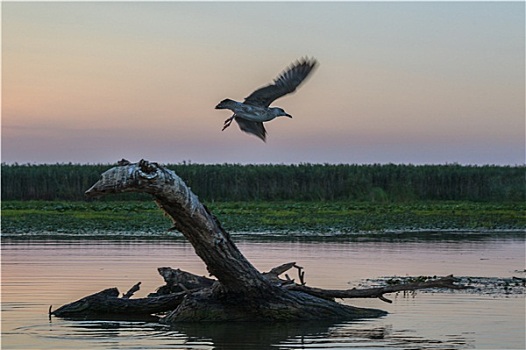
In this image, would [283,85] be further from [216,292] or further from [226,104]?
[216,292]

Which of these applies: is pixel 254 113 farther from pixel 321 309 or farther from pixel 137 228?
pixel 137 228

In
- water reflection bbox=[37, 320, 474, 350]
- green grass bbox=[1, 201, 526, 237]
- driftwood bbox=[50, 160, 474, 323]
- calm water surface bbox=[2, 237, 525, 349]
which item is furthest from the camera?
green grass bbox=[1, 201, 526, 237]

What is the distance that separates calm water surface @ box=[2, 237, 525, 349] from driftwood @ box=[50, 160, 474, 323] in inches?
10.0

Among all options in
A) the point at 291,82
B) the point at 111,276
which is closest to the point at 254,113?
the point at 291,82

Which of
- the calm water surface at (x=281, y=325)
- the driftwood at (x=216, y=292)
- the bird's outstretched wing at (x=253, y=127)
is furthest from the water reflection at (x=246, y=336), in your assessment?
the bird's outstretched wing at (x=253, y=127)

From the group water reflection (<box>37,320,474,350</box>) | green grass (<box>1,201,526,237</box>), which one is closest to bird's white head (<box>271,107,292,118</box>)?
water reflection (<box>37,320,474,350</box>)

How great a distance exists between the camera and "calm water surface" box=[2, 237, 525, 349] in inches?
497

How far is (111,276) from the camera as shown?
18906 millimetres

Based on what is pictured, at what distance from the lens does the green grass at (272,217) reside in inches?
1276

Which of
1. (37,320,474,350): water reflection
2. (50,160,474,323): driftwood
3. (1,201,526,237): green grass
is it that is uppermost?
(1,201,526,237): green grass

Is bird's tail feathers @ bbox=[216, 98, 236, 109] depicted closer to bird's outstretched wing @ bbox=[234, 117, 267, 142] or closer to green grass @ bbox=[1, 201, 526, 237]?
bird's outstretched wing @ bbox=[234, 117, 267, 142]

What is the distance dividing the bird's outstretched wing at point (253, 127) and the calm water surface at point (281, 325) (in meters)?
2.44

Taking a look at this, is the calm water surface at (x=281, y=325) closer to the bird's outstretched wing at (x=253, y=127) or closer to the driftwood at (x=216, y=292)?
the driftwood at (x=216, y=292)

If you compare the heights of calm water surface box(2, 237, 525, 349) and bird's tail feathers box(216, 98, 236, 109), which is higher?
bird's tail feathers box(216, 98, 236, 109)
